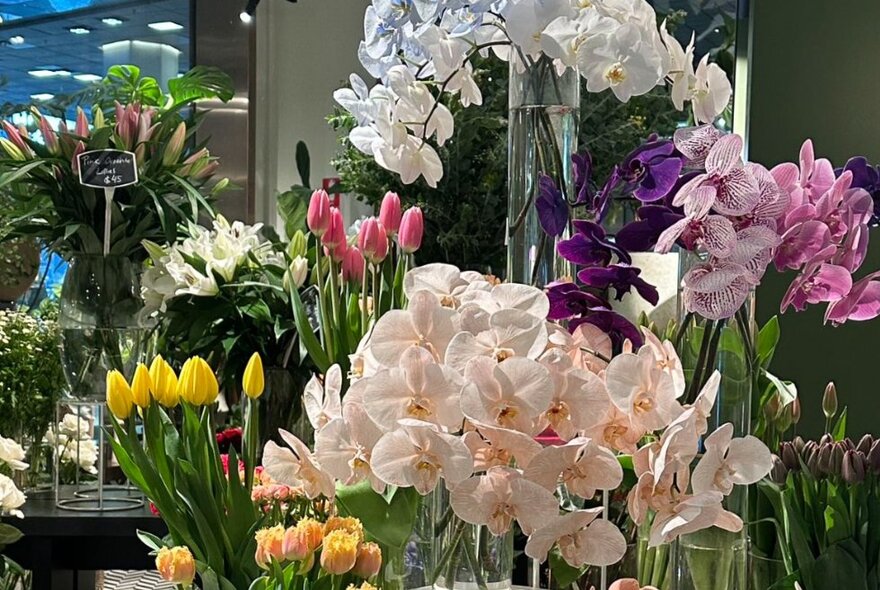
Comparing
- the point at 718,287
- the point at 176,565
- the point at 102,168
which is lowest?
the point at 176,565

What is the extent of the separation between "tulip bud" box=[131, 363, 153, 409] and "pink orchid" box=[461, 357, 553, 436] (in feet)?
1.11

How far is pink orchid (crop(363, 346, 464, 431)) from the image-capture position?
1.91 feet

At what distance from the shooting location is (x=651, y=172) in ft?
2.32

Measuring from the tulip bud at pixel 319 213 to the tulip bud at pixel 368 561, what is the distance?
0.45 metres

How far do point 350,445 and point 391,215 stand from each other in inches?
18.8

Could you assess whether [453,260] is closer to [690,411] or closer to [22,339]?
[22,339]

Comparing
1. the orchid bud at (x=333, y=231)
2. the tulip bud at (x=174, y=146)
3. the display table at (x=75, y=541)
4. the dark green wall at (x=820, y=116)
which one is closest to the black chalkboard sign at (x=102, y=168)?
the tulip bud at (x=174, y=146)

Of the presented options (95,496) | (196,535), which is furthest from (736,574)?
(95,496)

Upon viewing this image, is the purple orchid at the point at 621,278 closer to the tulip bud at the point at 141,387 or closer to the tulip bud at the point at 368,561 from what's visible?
the tulip bud at the point at 368,561

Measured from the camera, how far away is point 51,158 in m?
1.72

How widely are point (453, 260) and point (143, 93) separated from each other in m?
0.93

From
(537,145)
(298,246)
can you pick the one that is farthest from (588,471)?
(298,246)

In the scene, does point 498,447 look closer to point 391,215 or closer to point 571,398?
point 571,398

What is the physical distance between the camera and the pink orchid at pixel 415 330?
0.61 m
